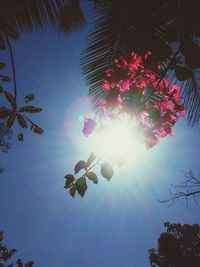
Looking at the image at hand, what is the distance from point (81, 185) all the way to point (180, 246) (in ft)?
40.9

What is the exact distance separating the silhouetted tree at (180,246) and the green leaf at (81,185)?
12313 millimetres

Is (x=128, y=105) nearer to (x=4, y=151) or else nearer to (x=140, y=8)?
(x=140, y=8)

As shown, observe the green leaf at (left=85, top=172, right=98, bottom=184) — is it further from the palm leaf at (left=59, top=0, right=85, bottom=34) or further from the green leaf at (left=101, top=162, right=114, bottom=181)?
the palm leaf at (left=59, top=0, right=85, bottom=34)

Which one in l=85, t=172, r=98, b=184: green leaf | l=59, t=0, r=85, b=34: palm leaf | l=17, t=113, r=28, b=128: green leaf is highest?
l=59, t=0, r=85, b=34: palm leaf

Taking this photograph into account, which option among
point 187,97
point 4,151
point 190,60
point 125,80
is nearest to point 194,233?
point 4,151

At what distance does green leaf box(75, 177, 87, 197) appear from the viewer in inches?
59.9

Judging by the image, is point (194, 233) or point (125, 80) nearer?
point (125, 80)

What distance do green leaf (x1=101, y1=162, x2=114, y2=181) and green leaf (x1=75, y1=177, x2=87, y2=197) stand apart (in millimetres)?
142

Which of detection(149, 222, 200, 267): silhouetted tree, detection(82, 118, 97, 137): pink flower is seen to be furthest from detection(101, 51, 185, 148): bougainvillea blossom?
detection(149, 222, 200, 267): silhouetted tree

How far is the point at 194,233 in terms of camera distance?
40.7 feet

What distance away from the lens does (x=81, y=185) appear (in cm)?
153

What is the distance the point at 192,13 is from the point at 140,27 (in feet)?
2.83

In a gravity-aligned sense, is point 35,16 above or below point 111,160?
above

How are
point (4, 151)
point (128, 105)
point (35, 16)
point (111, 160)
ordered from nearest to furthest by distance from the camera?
1. point (111, 160)
2. point (128, 105)
3. point (35, 16)
4. point (4, 151)
